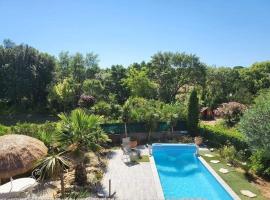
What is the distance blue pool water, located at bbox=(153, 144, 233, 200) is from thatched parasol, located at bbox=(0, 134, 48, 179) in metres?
7.81

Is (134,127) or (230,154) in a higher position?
(134,127)

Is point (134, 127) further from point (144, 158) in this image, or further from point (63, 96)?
point (63, 96)

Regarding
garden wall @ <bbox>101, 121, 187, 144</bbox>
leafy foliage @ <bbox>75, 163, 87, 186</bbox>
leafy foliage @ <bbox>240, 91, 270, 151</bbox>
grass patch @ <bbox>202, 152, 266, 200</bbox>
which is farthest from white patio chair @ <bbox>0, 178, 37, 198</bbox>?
garden wall @ <bbox>101, 121, 187, 144</bbox>

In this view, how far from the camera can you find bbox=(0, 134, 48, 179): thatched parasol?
16281 mm

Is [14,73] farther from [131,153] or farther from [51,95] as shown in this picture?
[131,153]

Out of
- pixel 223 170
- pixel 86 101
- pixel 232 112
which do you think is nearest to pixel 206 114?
pixel 232 112

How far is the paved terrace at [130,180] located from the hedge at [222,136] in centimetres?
699

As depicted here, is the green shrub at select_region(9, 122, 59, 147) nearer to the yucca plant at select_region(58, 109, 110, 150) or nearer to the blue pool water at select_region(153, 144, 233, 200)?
the yucca plant at select_region(58, 109, 110, 150)

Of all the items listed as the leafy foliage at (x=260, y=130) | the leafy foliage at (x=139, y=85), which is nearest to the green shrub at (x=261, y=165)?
the leafy foliage at (x=260, y=130)

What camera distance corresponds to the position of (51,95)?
4197 centimetres

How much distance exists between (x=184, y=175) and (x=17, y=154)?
10746 millimetres

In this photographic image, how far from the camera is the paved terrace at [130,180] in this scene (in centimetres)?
1576

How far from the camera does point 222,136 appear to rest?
25000 millimetres

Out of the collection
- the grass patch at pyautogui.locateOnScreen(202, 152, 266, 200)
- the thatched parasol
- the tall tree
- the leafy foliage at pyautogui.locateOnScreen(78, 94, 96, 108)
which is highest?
the tall tree
